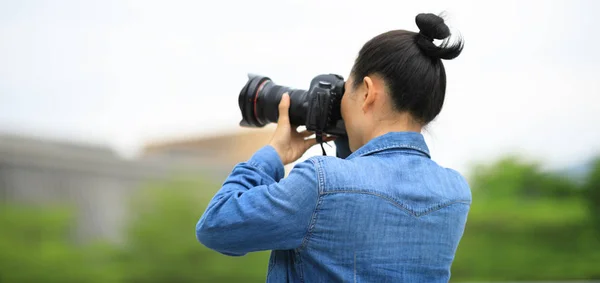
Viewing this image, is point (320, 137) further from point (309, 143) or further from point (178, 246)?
point (178, 246)

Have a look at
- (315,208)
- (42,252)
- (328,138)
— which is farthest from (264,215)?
(42,252)

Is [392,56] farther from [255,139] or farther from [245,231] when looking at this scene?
[255,139]

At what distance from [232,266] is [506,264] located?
1.68 metres

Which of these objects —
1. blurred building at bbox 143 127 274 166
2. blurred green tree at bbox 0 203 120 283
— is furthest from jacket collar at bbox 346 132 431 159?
blurred green tree at bbox 0 203 120 283

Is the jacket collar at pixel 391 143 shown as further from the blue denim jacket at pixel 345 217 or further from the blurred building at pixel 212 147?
the blurred building at pixel 212 147

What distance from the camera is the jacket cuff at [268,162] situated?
1.06 m

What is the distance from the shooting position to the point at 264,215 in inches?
36.3

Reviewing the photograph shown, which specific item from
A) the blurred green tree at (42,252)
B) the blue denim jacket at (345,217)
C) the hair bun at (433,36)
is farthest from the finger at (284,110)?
the blurred green tree at (42,252)

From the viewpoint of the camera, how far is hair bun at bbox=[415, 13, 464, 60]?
102 cm

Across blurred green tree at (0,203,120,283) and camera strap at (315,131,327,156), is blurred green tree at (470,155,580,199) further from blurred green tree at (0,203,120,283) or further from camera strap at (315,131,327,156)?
camera strap at (315,131,327,156)

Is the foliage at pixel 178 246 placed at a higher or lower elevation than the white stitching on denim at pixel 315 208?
lower

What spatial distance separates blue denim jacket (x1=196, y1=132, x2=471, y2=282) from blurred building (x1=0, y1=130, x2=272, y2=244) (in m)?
2.41

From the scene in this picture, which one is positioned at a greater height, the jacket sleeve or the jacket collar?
the jacket collar

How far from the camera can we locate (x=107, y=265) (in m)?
3.34
